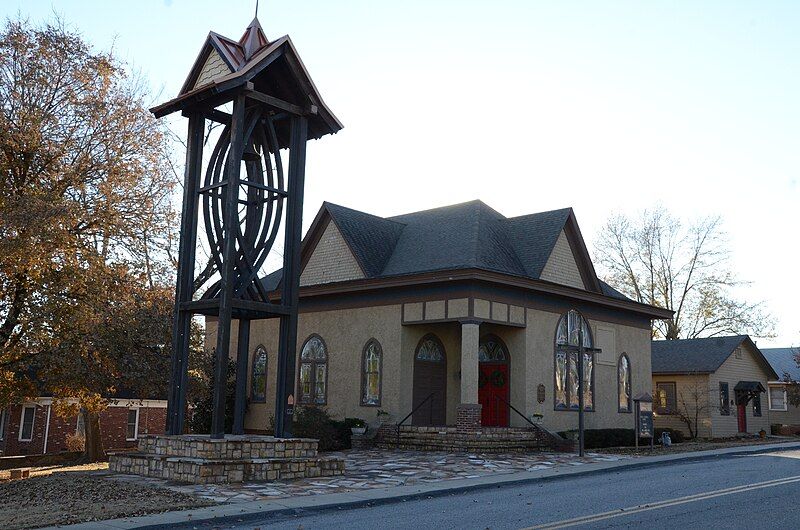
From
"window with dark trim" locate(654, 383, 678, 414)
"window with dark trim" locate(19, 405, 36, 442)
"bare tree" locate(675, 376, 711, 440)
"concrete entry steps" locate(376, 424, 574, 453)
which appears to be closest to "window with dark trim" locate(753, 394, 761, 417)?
"bare tree" locate(675, 376, 711, 440)

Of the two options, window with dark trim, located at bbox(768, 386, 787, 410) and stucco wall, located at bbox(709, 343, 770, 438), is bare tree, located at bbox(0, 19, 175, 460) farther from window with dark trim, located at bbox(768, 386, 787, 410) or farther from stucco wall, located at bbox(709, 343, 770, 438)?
window with dark trim, located at bbox(768, 386, 787, 410)

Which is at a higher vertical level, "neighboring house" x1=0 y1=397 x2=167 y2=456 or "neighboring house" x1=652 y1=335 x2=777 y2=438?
"neighboring house" x1=652 y1=335 x2=777 y2=438

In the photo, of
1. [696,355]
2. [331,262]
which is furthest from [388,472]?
[696,355]

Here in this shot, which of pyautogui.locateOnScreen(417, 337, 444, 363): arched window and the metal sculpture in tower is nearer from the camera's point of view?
the metal sculpture in tower

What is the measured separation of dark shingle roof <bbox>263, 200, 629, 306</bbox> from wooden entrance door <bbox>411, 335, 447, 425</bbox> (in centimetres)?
266

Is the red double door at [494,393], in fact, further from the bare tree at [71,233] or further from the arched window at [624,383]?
the bare tree at [71,233]

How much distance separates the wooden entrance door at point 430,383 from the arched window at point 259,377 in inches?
273

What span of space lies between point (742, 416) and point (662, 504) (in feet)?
104

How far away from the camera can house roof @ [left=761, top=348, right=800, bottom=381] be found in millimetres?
51344

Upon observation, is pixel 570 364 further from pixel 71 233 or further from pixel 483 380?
pixel 71 233

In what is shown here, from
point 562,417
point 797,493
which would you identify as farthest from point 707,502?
point 562,417

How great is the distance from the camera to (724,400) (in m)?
38.7

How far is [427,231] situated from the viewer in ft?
94.3

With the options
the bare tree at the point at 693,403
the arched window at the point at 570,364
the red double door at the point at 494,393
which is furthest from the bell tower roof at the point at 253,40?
the bare tree at the point at 693,403
